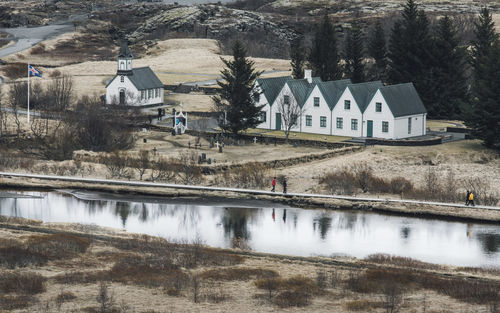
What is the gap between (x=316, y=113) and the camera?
89.9 metres

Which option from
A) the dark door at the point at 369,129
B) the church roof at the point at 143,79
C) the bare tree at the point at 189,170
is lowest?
the bare tree at the point at 189,170

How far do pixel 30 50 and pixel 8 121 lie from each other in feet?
218

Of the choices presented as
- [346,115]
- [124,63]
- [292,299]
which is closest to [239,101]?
[346,115]

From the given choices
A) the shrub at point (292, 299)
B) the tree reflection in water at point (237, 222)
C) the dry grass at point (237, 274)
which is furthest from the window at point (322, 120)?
the shrub at point (292, 299)

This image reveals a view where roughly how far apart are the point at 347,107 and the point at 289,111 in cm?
534

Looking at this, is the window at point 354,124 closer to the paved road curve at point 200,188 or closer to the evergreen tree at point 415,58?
the evergreen tree at point 415,58

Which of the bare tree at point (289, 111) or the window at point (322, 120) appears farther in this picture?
the window at point (322, 120)

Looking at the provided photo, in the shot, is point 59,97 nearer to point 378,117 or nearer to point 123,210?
point 378,117

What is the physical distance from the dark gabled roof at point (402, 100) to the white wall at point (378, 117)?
40 cm

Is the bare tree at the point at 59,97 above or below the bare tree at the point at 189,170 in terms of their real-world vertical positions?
above

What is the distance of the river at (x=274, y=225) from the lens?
2180 inches

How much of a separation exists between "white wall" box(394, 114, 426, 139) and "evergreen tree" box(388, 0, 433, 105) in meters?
11.7

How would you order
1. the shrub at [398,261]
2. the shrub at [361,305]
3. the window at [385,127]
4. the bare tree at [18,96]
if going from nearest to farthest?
the shrub at [361,305] < the shrub at [398,261] < the window at [385,127] < the bare tree at [18,96]

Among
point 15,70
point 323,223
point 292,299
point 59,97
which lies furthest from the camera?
point 15,70
